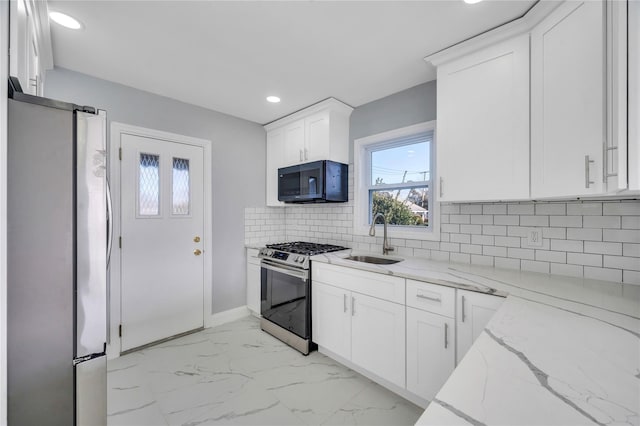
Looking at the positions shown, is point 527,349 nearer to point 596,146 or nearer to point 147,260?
point 596,146

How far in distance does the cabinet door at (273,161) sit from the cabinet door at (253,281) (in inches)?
28.5

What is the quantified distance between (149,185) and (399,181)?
2426mm

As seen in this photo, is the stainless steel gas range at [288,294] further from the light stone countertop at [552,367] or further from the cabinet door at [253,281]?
the light stone countertop at [552,367]

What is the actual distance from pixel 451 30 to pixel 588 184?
1.18 meters

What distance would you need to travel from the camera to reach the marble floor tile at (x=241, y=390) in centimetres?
177

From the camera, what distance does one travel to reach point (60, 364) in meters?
0.96

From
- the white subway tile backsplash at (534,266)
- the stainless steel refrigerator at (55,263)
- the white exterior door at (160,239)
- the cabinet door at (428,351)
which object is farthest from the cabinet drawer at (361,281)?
the stainless steel refrigerator at (55,263)

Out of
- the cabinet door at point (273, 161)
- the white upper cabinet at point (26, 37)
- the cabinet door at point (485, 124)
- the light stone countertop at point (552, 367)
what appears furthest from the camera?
the cabinet door at point (273, 161)

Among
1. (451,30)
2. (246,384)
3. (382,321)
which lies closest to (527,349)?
(382,321)

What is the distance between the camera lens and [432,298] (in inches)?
68.4

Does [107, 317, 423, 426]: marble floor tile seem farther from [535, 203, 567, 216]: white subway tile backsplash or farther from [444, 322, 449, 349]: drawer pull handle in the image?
[535, 203, 567, 216]: white subway tile backsplash

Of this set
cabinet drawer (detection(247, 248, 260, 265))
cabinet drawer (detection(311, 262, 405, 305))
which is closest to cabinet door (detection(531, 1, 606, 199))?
cabinet drawer (detection(311, 262, 405, 305))

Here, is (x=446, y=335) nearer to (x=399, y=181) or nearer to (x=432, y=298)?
(x=432, y=298)

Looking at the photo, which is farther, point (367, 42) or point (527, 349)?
point (367, 42)
